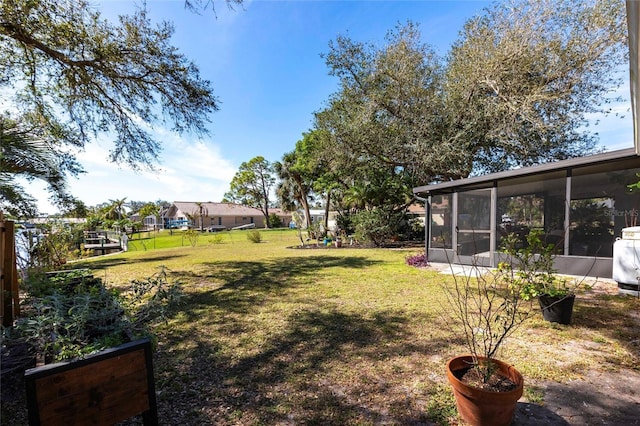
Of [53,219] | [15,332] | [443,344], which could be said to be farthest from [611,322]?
[53,219]

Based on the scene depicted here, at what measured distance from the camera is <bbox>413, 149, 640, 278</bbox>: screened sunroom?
640 centimetres

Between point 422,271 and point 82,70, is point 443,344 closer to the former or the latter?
point 422,271

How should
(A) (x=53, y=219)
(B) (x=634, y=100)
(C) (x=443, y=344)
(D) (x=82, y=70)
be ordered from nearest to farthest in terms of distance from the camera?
(B) (x=634, y=100)
(C) (x=443, y=344)
(D) (x=82, y=70)
(A) (x=53, y=219)

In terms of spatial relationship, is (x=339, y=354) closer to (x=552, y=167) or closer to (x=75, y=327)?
(x=75, y=327)

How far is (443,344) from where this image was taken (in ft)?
10.8

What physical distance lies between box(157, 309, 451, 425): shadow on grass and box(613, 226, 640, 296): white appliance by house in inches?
169

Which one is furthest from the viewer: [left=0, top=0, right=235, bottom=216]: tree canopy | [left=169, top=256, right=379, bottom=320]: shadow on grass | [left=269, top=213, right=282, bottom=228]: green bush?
[left=269, top=213, right=282, bottom=228]: green bush

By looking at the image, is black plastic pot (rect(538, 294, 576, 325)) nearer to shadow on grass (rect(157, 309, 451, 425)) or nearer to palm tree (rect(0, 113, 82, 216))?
shadow on grass (rect(157, 309, 451, 425))

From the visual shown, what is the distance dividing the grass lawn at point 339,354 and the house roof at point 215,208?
137 feet

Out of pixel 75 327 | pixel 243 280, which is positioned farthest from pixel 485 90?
pixel 75 327

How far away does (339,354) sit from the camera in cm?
317

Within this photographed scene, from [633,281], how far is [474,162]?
8.66 meters

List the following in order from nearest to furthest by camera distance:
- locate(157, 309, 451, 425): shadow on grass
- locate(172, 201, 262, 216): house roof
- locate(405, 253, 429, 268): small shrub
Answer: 1. locate(157, 309, 451, 425): shadow on grass
2. locate(405, 253, 429, 268): small shrub
3. locate(172, 201, 262, 216): house roof

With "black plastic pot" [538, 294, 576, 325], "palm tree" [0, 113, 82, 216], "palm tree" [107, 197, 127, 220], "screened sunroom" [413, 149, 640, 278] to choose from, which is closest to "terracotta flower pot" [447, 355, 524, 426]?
A: "black plastic pot" [538, 294, 576, 325]
